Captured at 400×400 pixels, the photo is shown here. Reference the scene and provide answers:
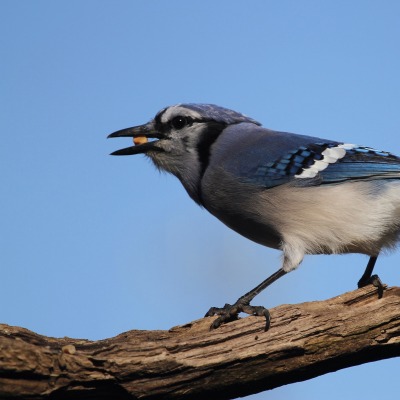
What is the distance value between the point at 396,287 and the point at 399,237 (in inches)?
25.1

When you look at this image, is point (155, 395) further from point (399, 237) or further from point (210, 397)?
point (399, 237)

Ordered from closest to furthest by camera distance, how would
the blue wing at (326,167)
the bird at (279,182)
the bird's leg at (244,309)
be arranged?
1. the bird's leg at (244,309)
2. the bird at (279,182)
3. the blue wing at (326,167)

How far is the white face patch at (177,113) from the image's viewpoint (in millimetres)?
5336

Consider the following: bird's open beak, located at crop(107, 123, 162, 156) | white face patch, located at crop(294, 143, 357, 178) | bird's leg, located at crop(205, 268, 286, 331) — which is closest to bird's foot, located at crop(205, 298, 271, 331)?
bird's leg, located at crop(205, 268, 286, 331)

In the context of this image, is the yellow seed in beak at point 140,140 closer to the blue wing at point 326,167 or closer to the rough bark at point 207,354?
the blue wing at point 326,167

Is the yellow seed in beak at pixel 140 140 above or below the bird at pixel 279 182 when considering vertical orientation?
above

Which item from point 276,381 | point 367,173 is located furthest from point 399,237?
point 276,381

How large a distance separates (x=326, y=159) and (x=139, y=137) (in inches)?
54.8

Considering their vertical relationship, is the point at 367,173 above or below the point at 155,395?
above

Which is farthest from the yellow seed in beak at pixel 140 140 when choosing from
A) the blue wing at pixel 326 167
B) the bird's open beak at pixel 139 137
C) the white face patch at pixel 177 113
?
the blue wing at pixel 326 167

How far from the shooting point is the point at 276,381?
13.1ft

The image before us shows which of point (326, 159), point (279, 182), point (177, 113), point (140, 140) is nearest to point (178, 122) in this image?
point (177, 113)

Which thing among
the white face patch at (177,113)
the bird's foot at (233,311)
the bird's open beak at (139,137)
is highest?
the white face patch at (177,113)

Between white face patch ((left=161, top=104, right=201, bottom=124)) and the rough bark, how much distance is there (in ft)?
5.54
